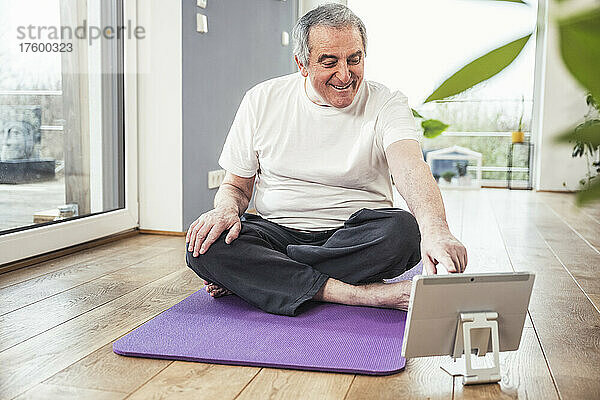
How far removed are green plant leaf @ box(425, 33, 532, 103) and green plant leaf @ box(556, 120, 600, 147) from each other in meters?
0.03

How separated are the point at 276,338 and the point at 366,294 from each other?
0.31 metres

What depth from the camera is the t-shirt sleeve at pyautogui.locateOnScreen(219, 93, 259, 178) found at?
192cm

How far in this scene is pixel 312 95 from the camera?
189 cm

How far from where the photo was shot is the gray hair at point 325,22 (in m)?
1.74

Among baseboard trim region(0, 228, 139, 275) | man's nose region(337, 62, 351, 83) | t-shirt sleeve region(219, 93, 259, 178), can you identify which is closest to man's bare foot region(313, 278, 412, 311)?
t-shirt sleeve region(219, 93, 259, 178)

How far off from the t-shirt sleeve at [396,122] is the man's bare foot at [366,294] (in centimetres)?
35

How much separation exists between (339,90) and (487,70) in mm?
1548

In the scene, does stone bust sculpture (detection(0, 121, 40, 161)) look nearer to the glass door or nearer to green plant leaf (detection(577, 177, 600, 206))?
the glass door

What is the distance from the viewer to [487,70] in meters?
0.23

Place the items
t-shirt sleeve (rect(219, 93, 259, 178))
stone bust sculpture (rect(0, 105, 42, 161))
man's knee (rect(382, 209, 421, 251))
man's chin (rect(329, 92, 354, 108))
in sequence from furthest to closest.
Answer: stone bust sculpture (rect(0, 105, 42, 161))
t-shirt sleeve (rect(219, 93, 259, 178))
man's chin (rect(329, 92, 354, 108))
man's knee (rect(382, 209, 421, 251))

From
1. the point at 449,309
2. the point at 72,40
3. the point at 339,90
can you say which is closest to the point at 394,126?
the point at 339,90

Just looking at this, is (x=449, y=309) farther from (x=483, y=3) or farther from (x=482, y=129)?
(x=482, y=129)

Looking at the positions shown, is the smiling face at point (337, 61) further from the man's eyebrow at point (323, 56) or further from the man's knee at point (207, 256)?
the man's knee at point (207, 256)

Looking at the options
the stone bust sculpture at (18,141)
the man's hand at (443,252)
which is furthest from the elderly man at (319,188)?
the stone bust sculpture at (18,141)
